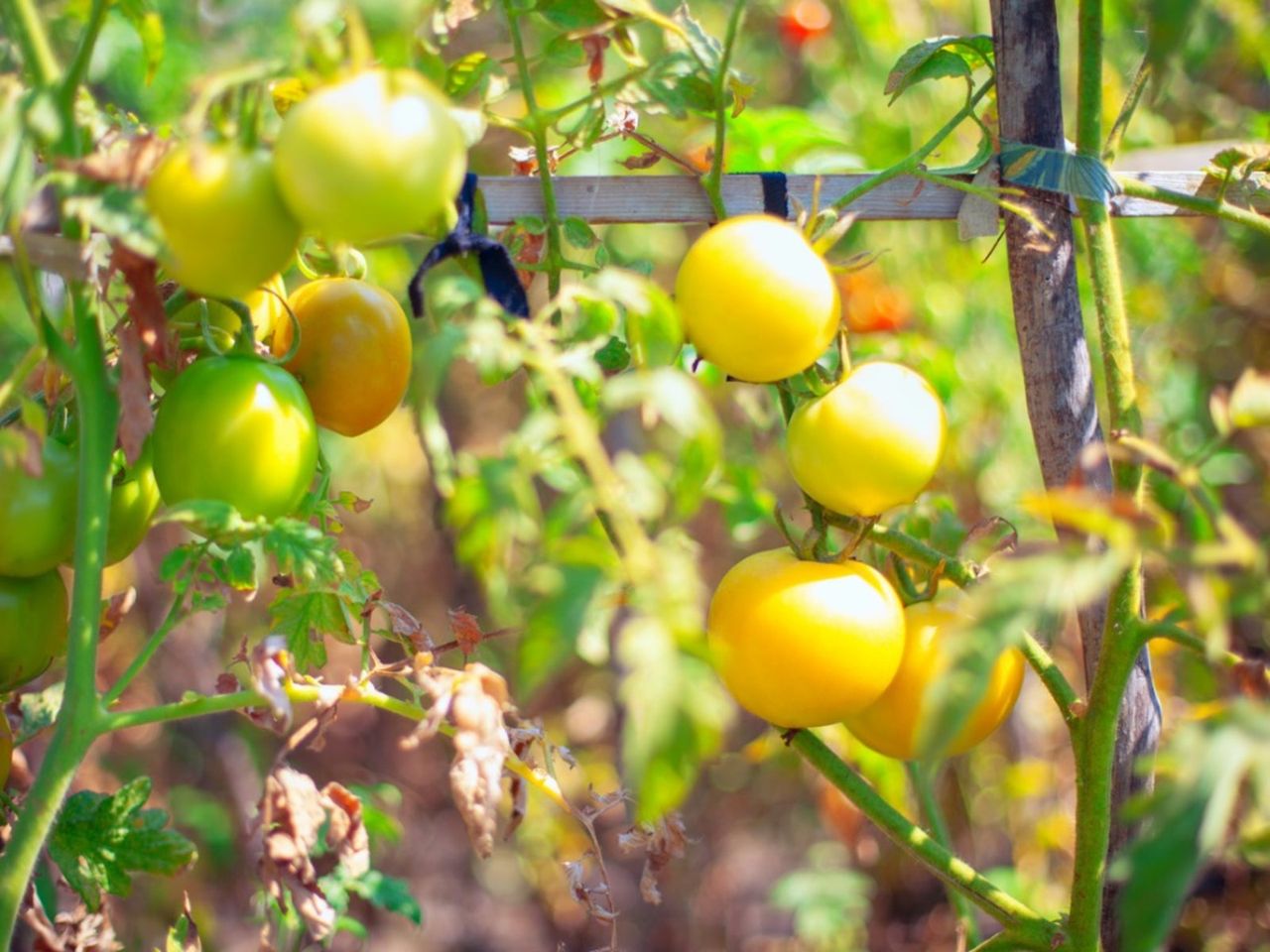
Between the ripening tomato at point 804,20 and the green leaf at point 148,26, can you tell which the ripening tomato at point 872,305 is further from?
the green leaf at point 148,26

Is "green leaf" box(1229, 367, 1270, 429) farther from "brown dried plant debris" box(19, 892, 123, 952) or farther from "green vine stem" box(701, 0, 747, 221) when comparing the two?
"brown dried plant debris" box(19, 892, 123, 952)

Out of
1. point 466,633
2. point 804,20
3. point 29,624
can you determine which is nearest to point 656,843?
point 466,633

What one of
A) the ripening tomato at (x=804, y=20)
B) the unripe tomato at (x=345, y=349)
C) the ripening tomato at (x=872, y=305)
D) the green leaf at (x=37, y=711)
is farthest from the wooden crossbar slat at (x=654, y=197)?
the ripening tomato at (x=804, y=20)

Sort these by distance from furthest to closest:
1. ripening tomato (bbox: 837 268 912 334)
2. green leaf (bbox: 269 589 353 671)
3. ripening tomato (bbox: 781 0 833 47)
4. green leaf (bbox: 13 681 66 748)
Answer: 1. ripening tomato (bbox: 781 0 833 47)
2. ripening tomato (bbox: 837 268 912 334)
3. green leaf (bbox: 13 681 66 748)
4. green leaf (bbox: 269 589 353 671)

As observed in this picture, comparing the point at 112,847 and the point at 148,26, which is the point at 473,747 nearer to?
the point at 112,847

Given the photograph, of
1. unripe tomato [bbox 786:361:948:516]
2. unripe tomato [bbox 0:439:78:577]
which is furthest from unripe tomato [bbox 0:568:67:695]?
unripe tomato [bbox 786:361:948:516]

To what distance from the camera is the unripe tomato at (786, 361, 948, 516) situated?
66 centimetres

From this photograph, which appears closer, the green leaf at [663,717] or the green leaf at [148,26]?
the green leaf at [663,717]

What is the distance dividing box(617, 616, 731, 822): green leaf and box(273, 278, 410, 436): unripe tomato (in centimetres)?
35

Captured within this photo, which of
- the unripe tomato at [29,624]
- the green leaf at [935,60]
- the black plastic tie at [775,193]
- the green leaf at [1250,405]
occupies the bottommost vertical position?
the unripe tomato at [29,624]

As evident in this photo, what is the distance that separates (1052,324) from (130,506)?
60 cm

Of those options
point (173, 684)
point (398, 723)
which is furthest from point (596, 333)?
point (398, 723)

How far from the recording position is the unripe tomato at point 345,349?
695 mm

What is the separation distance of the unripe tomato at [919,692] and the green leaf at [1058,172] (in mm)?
281
